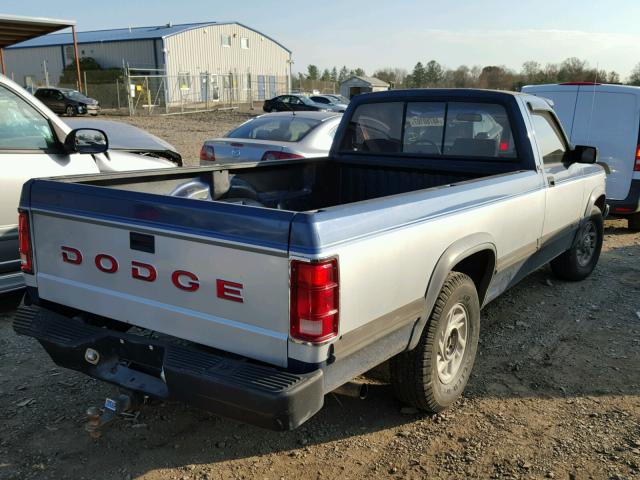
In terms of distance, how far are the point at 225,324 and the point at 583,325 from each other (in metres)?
3.71

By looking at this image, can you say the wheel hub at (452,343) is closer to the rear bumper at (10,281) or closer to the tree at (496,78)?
the rear bumper at (10,281)

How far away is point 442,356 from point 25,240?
244cm

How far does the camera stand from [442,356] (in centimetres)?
350

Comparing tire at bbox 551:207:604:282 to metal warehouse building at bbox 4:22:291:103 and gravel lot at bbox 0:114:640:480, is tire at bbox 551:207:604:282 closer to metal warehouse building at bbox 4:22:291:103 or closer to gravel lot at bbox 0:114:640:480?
gravel lot at bbox 0:114:640:480

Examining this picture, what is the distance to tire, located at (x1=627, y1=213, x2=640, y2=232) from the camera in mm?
8562

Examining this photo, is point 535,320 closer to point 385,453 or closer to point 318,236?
point 385,453

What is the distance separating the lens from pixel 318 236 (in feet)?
7.71

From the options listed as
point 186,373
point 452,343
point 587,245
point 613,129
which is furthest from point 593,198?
point 186,373

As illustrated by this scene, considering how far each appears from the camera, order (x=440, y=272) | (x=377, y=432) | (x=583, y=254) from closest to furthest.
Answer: (x=440, y=272) → (x=377, y=432) → (x=583, y=254)

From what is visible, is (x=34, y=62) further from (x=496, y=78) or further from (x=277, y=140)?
(x=277, y=140)

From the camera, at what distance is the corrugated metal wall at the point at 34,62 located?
5041cm

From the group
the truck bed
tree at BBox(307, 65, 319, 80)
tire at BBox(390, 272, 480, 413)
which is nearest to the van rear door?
the truck bed

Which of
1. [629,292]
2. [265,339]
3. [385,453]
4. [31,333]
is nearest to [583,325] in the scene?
[629,292]

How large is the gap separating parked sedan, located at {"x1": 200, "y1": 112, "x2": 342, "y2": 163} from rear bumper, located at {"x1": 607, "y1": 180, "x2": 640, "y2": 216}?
4046mm
